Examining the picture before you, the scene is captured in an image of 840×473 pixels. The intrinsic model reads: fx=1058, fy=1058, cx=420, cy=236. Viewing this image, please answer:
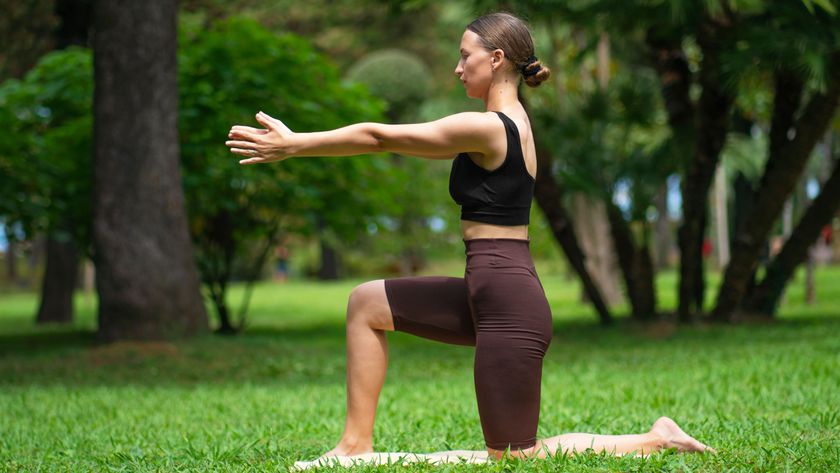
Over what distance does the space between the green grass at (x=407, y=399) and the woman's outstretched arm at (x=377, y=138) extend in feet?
4.09

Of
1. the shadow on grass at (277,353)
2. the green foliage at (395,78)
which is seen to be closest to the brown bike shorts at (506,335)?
the shadow on grass at (277,353)

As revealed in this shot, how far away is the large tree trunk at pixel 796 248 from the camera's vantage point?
12500 mm

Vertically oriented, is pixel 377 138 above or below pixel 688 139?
below

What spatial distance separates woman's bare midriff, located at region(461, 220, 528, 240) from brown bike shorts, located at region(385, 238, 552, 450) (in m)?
0.02

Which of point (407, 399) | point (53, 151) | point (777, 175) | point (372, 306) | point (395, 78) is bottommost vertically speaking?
point (407, 399)

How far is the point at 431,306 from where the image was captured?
4.22 metres

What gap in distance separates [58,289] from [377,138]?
1649cm

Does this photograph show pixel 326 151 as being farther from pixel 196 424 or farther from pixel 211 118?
pixel 211 118

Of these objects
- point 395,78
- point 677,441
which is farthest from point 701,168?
point 395,78

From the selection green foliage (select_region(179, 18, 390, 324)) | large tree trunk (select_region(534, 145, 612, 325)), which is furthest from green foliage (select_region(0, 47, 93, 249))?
large tree trunk (select_region(534, 145, 612, 325))

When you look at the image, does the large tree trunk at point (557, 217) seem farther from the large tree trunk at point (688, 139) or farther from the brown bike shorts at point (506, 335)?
the brown bike shorts at point (506, 335)

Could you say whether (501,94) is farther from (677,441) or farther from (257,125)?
(257,125)

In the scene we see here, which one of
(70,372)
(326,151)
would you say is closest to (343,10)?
(70,372)

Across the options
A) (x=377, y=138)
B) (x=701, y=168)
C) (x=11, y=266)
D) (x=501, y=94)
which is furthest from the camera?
(x=11, y=266)
